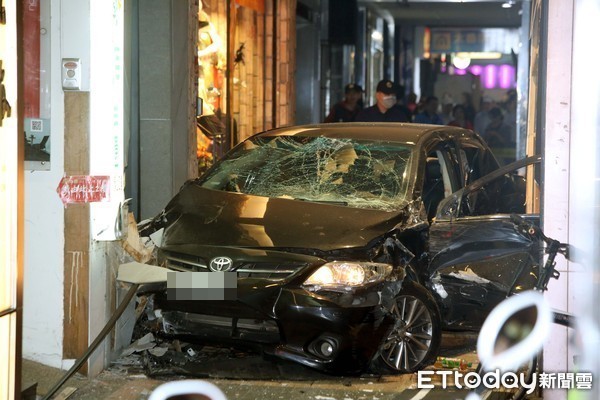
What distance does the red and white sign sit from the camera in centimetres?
678

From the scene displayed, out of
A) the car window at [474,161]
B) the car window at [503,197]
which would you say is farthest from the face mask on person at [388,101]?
the car window at [474,161]

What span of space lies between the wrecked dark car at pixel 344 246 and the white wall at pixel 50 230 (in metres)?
0.69

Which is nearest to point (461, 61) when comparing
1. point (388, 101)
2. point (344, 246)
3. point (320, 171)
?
point (388, 101)

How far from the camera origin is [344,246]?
6543 mm

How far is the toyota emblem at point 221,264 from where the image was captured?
6.59m

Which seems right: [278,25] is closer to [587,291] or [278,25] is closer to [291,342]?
[291,342]

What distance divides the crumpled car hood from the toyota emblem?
0.43 feet

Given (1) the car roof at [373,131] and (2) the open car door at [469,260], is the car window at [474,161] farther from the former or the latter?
(2) the open car door at [469,260]

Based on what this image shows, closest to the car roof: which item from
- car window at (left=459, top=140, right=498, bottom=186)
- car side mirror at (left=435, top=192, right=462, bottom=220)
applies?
car window at (left=459, top=140, right=498, bottom=186)

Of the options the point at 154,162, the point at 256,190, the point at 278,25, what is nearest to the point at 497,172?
the point at 256,190

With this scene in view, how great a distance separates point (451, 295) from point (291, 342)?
1499mm

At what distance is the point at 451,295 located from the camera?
24.3 ft

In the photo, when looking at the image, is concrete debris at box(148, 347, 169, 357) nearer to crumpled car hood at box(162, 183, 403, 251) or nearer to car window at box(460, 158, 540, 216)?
crumpled car hood at box(162, 183, 403, 251)

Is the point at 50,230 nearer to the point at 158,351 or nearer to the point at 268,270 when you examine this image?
the point at 158,351
